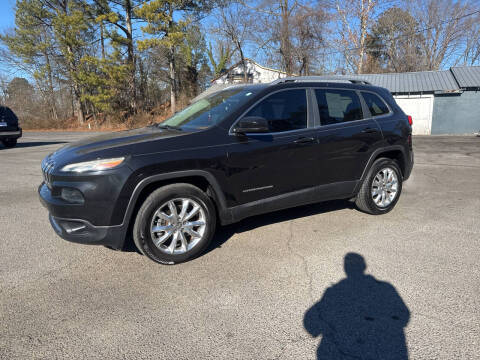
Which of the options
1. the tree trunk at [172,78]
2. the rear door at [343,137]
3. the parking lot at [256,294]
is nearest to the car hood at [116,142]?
the parking lot at [256,294]

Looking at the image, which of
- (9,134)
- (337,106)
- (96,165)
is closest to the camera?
(96,165)

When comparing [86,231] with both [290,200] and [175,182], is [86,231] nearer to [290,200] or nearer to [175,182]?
[175,182]

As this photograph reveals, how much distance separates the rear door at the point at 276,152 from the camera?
11.5ft

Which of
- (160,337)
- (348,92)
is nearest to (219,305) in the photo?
(160,337)

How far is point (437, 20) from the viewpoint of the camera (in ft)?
95.2

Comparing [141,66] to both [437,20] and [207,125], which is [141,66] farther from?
[207,125]

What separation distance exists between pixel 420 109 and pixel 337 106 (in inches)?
768

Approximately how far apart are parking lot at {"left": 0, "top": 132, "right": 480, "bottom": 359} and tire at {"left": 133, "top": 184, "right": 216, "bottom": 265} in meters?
0.16

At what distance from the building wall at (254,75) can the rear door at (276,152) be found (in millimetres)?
28388

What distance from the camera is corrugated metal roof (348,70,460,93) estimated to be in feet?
65.9

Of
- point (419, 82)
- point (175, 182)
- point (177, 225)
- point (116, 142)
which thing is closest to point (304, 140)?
point (175, 182)

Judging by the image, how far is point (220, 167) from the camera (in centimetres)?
339

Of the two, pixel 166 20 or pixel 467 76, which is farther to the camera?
pixel 166 20

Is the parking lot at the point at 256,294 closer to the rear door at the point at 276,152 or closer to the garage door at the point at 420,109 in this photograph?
the rear door at the point at 276,152
